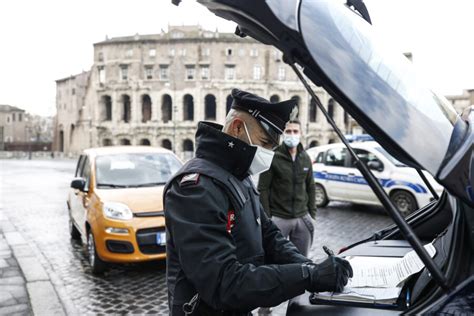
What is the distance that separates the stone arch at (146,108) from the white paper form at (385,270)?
62.1 m

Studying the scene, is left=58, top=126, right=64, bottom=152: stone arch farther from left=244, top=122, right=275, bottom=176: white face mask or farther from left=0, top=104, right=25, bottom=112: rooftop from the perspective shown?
left=244, top=122, right=275, bottom=176: white face mask

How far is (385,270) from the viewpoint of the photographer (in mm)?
1974

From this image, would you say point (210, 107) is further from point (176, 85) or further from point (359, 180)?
point (359, 180)

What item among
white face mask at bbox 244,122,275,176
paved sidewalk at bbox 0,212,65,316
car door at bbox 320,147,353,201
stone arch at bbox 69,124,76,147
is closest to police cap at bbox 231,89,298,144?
white face mask at bbox 244,122,275,176

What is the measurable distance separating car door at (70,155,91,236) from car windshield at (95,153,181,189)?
11.2 inches

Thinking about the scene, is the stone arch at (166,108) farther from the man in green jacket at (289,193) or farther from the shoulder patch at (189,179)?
the shoulder patch at (189,179)

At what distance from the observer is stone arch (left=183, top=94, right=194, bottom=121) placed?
61156 mm

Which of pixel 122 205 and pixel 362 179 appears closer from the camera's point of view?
pixel 122 205

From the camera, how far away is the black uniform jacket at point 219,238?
1700 millimetres

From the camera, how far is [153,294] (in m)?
5.54

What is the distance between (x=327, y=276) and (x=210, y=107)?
61321mm

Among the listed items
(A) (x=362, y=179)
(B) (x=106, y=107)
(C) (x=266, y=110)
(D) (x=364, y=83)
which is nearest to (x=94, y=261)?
(C) (x=266, y=110)

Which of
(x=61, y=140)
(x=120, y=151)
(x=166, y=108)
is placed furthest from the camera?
(x=61, y=140)

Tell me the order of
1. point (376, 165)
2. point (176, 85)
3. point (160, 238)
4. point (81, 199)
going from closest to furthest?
1. point (160, 238)
2. point (81, 199)
3. point (376, 165)
4. point (176, 85)
